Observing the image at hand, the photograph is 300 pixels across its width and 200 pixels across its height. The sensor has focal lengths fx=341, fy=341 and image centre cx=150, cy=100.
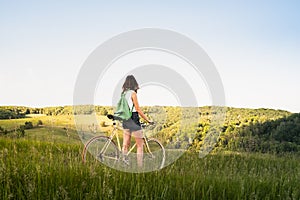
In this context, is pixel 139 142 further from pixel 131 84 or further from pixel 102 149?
pixel 131 84

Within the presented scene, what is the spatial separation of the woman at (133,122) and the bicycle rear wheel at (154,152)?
0.35m

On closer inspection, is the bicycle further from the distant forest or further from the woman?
the distant forest

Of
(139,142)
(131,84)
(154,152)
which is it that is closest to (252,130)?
(154,152)

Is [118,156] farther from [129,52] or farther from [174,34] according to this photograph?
[174,34]

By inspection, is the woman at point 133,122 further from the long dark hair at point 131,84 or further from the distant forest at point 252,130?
the distant forest at point 252,130

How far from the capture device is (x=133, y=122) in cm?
705

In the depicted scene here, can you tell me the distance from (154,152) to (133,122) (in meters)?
1.17

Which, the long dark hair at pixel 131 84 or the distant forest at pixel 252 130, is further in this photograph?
the distant forest at pixel 252 130

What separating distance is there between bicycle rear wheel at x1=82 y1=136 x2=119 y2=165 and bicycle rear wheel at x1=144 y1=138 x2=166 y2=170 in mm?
732

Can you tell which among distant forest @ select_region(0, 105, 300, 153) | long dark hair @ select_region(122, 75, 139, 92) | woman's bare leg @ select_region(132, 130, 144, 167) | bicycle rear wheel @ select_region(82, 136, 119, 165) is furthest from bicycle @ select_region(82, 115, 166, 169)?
distant forest @ select_region(0, 105, 300, 153)

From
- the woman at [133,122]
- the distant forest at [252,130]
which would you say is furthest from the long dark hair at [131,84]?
the distant forest at [252,130]

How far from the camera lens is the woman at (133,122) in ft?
22.7

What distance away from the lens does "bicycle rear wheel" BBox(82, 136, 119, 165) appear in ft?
24.1

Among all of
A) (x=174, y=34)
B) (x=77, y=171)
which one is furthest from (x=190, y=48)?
(x=77, y=171)
